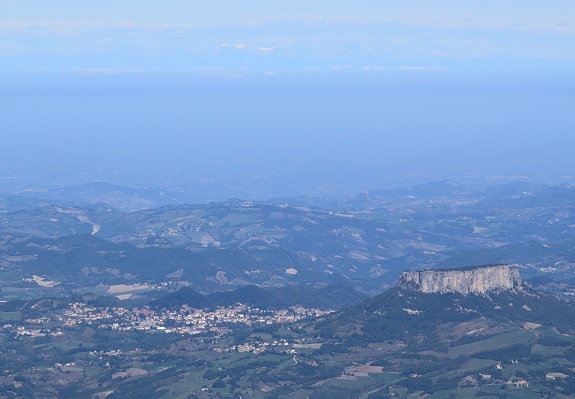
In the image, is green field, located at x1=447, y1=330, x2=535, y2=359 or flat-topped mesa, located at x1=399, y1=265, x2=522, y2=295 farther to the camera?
flat-topped mesa, located at x1=399, y1=265, x2=522, y2=295

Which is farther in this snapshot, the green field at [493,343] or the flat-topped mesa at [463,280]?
the flat-topped mesa at [463,280]

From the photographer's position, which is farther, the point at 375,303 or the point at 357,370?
the point at 375,303

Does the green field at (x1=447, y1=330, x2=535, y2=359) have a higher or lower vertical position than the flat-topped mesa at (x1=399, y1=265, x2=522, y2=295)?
lower

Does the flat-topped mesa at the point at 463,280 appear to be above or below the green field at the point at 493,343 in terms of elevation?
above

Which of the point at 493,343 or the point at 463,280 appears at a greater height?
the point at 463,280

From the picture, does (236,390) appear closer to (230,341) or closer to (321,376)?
(321,376)

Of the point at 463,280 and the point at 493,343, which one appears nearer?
the point at 493,343

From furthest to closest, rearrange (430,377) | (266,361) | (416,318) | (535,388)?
1. (416,318)
2. (266,361)
3. (430,377)
4. (535,388)

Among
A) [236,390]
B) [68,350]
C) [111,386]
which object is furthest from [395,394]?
[68,350]
